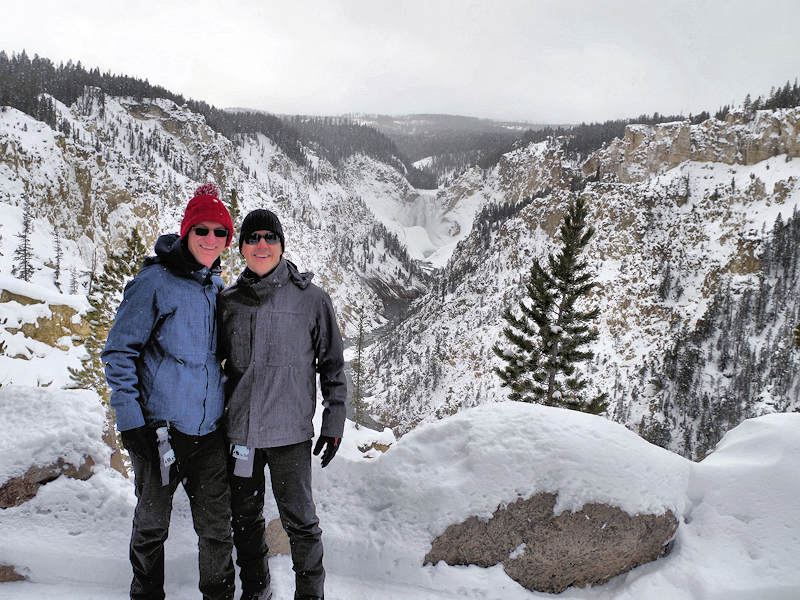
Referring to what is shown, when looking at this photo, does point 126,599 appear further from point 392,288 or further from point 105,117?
point 392,288

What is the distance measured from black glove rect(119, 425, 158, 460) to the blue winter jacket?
3.4 inches

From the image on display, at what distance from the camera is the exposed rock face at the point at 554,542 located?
3.84 m

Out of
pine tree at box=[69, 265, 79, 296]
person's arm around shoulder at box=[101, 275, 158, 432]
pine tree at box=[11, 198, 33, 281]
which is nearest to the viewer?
person's arm around shoulder at box=[101, 275, 158, 432]

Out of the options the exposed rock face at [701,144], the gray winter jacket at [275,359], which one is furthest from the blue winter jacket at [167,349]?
the exposed rock face at [701,144]

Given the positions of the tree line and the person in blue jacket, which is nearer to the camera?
the person in blue jacket

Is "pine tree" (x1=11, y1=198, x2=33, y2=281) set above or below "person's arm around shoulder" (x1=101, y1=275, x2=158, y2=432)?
below

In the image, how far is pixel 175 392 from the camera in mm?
2875

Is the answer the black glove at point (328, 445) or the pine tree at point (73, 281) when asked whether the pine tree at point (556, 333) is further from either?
the pine tree at point (73, 281)

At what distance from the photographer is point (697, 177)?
4486 inches

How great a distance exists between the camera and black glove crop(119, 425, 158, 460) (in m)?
2.70

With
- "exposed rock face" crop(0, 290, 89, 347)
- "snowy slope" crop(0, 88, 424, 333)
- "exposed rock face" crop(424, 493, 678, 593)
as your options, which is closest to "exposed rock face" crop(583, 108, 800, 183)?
"snowy slope" crop(0, 88, 424, 333)

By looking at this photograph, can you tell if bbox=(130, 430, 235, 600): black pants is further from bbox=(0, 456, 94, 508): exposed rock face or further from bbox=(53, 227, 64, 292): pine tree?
bbox=(53, 227, 64, 292): pine tree

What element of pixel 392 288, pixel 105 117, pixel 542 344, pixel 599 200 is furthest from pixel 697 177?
pixel 105 117

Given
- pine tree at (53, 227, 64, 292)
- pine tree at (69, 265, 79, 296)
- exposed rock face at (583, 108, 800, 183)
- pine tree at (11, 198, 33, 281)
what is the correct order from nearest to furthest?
pine tree at (11, 198, 33, 281) → pine tree at (69, 265, 79, 296) → pine tree at (53, 227, 64, 292) → exposed rock face at (583, 108, 800, 183)
